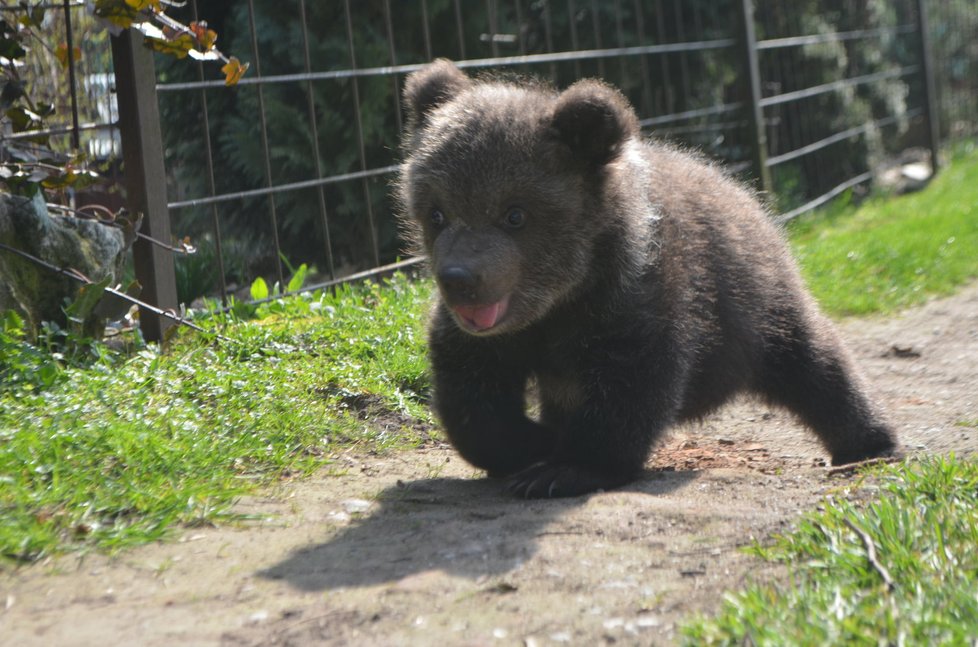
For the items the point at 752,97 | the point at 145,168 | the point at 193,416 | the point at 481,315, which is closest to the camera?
the point at 481,315

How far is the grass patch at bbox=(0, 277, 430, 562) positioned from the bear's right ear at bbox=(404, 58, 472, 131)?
1.34m

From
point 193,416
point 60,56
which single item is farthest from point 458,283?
point 60,56

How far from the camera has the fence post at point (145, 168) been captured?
607 centimetres

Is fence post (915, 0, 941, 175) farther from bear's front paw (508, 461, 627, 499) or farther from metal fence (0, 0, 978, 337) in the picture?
bear's front paw (508, 461, 627, 499)

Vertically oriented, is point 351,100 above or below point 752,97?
above

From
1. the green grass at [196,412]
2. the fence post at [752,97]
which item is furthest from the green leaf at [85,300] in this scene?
the fence post at [752,97]

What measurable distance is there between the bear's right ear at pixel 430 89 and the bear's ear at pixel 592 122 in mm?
693

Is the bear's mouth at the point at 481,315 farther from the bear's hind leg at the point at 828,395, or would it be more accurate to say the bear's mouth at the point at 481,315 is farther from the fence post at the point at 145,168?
the fence post at the point at 145,168

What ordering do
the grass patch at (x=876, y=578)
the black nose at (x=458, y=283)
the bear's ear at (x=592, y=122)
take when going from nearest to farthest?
1. the grass patch at (x=876, y=578)
2. the black nose at (x=458, y=283)
3. the bear's ear at (x=592, y=122)

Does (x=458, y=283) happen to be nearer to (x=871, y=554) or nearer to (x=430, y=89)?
(x=430, y=89)

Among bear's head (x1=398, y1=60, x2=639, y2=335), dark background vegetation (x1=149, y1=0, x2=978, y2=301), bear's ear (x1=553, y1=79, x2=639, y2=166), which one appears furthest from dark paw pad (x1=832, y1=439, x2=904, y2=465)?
dark background vegetation (x1=149, y1=0, x2=978, y2=301)

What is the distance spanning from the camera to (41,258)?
5871 millimetres

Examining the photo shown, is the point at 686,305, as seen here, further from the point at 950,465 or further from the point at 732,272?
the point at 950,465

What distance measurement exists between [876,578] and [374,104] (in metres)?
6.55
